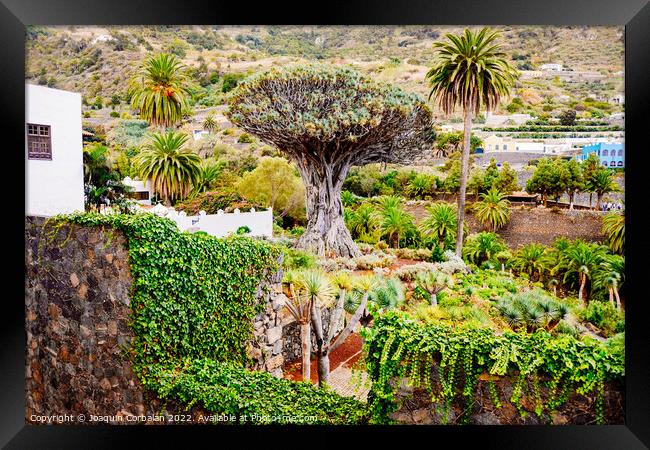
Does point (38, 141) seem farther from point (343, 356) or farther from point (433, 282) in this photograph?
point (433, 282)

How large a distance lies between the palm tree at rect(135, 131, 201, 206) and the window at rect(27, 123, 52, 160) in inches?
37.5

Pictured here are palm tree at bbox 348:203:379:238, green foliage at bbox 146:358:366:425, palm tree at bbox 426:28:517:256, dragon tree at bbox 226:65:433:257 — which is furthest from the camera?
palm tree at bbox 348:203:379:238

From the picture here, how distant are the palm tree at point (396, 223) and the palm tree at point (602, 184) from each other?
6.63 feet

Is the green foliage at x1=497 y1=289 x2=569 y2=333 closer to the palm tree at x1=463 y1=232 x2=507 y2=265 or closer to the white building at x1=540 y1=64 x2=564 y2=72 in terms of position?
the palm tree at x1=463 y1=232 x2=507 y2=265

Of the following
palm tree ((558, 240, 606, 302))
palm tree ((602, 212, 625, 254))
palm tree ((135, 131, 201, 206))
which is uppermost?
palm tree ((135, 131, 201, 206))

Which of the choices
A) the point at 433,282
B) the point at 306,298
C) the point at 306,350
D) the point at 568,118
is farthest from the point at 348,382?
the point at 568,118

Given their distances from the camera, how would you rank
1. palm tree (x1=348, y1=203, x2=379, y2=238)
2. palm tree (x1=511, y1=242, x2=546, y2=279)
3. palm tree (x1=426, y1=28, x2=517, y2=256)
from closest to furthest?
1. palm tree (x1=426, y1=28, x2=517, y2=256)
2. palm tree (x1=511, y1=242, x2=546, y2=279)
3. palm tree (x1=348, y1=203, x2=379, y2=238)

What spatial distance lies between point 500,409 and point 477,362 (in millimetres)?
638

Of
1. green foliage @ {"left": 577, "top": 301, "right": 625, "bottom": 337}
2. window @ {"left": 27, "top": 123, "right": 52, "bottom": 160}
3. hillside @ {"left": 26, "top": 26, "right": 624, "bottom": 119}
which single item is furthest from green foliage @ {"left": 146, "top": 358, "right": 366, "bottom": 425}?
hillside @ {"left": 26, "top": 26, "right": 624, "bottom": 119}

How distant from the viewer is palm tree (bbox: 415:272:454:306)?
598 cm
